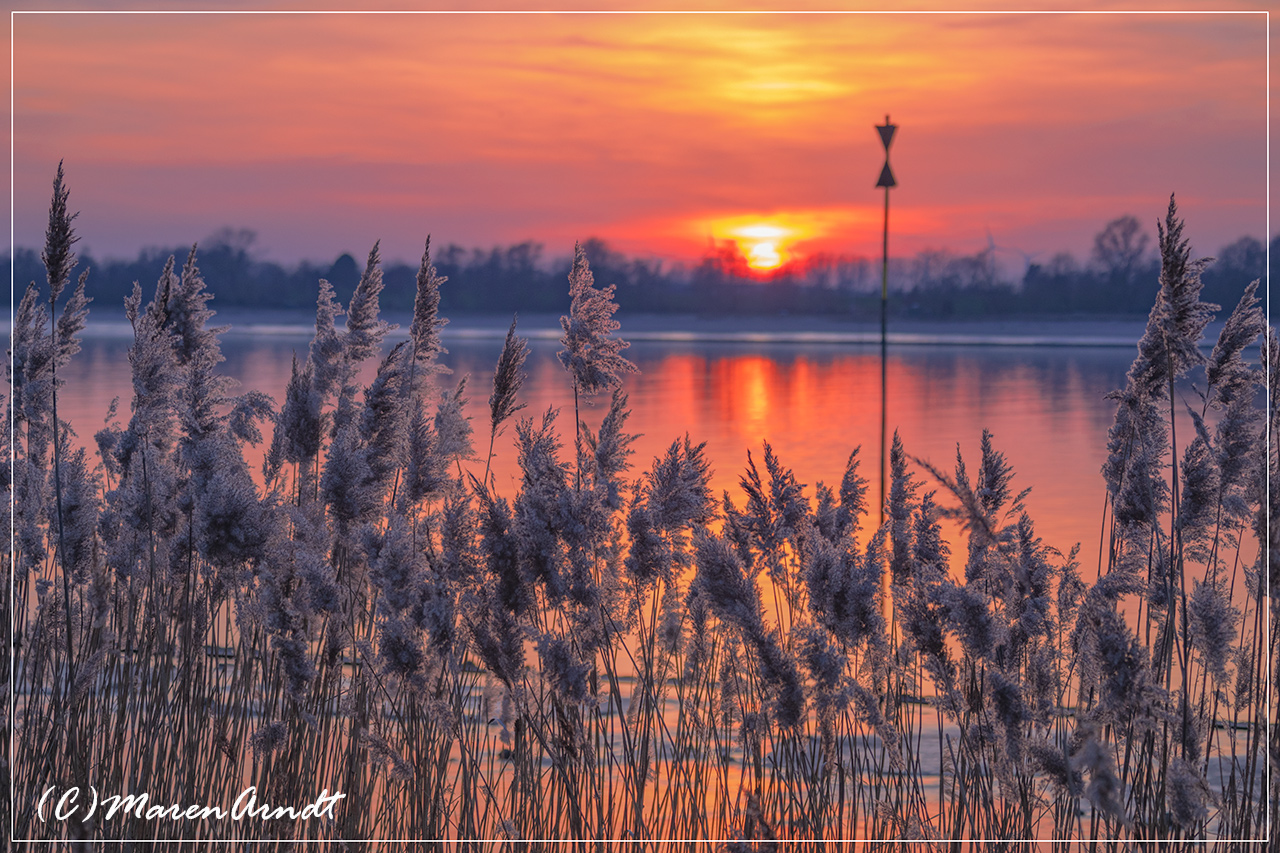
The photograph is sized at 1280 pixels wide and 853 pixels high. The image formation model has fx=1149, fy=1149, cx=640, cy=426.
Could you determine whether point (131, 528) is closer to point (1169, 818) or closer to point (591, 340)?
point (591, 340)

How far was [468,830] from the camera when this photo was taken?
3025mm

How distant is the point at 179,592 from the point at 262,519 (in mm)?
2073

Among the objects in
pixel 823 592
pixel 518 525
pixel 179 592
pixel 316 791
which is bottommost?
pixel 316 791

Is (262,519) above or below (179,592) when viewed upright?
above

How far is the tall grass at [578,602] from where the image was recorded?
8.61ft

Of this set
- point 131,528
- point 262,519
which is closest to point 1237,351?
point 262,519

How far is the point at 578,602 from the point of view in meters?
2.78

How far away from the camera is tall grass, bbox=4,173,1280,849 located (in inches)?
103
